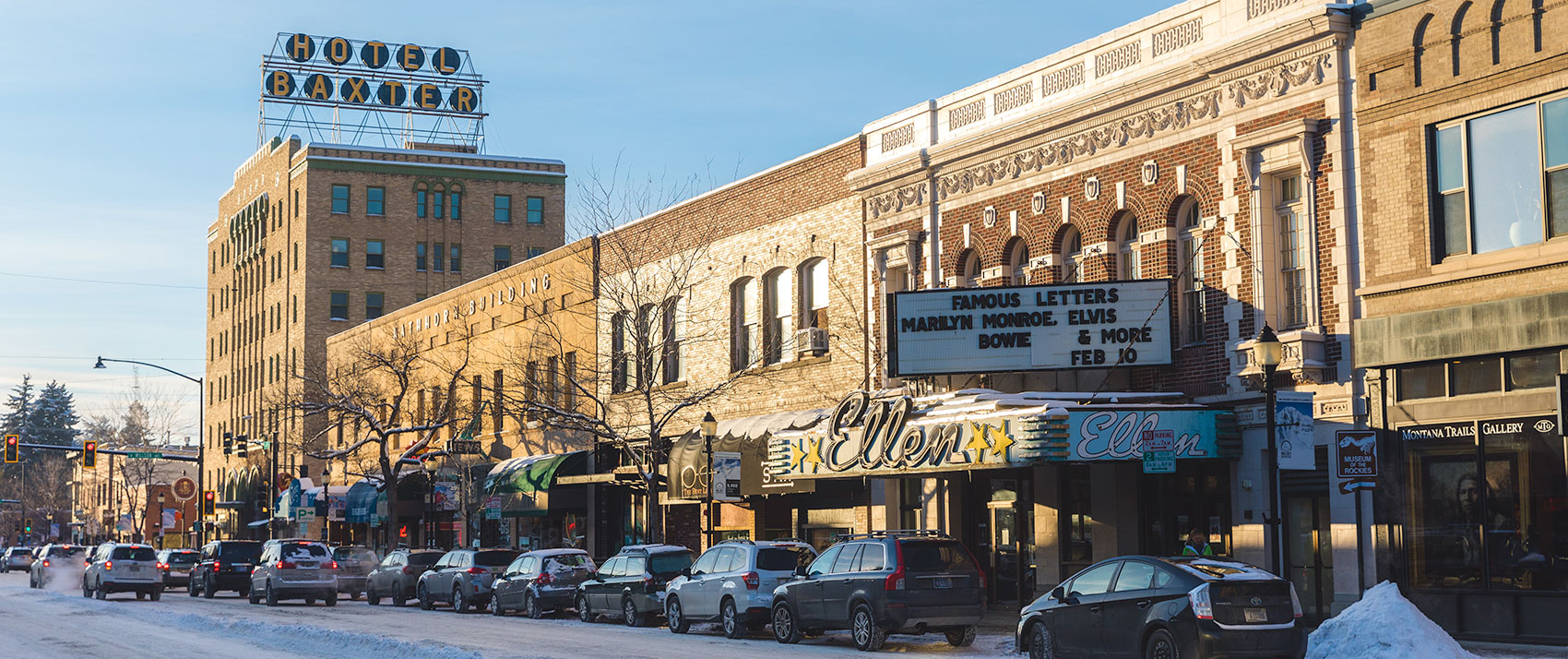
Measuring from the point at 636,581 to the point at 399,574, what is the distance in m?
12.1

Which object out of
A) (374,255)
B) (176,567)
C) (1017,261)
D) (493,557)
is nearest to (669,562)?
(493,557)

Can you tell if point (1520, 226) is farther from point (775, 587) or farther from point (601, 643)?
point (601, 643)

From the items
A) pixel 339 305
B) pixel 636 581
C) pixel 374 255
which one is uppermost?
pixel 374 255

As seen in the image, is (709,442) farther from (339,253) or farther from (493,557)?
(339,253)

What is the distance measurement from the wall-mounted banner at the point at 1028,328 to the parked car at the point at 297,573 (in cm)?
1788

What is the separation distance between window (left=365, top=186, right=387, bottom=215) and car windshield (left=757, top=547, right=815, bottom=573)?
58559 mm

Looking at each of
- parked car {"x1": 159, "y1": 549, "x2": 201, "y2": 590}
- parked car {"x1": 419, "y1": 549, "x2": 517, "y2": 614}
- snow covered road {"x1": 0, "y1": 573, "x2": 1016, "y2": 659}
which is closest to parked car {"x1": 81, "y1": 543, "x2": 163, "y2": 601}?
parked car {"x1": 159, "y1": 549, "x2": 201, "y2": 590}

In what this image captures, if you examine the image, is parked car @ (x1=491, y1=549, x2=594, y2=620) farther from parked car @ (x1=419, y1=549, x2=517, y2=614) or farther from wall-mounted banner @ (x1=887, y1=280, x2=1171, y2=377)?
wall-mounted banner @ (x1=887, y1=280, x2=1171, y2=377)

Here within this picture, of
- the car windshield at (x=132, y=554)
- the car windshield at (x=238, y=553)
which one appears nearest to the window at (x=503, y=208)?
the car windshield at (x=238, y=553)

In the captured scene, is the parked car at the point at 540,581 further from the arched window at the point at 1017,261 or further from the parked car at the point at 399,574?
the arched window at the point at 1017,261

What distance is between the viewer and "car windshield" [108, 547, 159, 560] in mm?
43062

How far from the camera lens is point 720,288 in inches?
1524

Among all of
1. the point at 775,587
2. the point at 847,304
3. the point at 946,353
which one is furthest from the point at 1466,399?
the point at 847,304

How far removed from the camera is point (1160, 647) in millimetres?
17375
